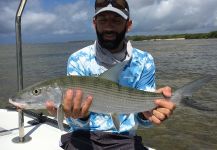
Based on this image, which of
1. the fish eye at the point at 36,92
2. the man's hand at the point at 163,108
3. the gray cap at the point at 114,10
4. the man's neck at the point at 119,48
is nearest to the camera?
the fish eye at the point at 36,92

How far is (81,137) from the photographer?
406cm

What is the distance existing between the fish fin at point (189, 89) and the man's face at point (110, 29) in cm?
123

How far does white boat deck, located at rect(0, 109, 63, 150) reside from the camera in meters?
4.57

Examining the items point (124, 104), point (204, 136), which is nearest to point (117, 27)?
point (124, 104)

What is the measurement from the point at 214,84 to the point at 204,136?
26.2 feet

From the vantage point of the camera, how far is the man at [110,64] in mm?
4008

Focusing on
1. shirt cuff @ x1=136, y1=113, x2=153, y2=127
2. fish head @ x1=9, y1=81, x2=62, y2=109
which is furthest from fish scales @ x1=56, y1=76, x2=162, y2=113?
shirt cuff @ x1=136, y1=113, x2=153, y2=127

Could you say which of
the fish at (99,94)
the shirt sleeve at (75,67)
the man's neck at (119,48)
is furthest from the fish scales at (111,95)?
the man's neck at (119,48)

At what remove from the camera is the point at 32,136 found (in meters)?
4.99

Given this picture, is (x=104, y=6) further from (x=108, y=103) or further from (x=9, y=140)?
(x=9, y=140)

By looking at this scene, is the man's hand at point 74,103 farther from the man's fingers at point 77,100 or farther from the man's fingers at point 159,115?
the man's fingers at point 159,115

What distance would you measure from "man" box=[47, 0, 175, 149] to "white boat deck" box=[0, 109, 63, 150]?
20.5 inches

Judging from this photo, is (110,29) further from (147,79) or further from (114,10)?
(147,79)

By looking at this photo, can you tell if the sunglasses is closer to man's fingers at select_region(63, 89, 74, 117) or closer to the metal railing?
the metal railing
